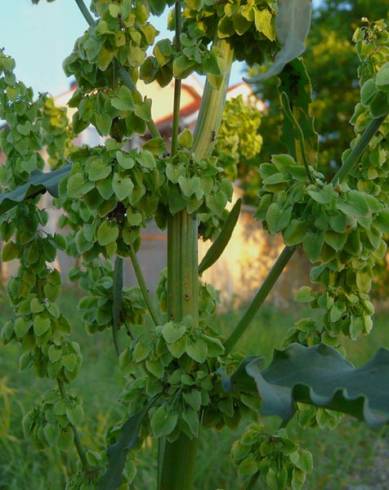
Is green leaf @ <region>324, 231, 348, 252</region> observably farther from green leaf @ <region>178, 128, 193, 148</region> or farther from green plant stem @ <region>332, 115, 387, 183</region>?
green leaf @ <region>178, 128, 193, 148</region>

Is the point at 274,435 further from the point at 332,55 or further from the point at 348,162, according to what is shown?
the point at 332,55

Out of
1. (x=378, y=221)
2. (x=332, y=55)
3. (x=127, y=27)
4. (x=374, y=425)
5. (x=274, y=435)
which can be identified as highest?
(x=332, y=55)

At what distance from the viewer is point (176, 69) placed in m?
0.93

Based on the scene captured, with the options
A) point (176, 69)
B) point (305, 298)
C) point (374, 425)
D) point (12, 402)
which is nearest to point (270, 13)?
point (176, 69)

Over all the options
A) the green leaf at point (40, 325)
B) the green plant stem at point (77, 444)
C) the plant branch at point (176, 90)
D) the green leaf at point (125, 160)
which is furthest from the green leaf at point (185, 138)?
the green plant stem at point (77, 444)

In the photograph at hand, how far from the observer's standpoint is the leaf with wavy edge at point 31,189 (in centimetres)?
100

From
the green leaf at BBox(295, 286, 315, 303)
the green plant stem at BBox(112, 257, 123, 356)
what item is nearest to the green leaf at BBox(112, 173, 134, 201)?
the green plant stem at BBox(112, 257, 123, 356)

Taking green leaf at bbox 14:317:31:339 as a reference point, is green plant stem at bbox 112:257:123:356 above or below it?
above

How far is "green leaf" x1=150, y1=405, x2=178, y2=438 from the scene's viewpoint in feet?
3.07

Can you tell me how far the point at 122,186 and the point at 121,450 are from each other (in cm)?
35

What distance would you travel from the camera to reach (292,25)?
0.91 metres

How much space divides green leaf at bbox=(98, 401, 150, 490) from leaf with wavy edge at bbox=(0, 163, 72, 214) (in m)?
0.33

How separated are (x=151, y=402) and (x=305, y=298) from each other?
1.11 feet

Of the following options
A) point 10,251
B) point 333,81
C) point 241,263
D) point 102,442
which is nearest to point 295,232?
point 10,251
